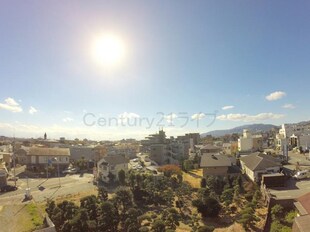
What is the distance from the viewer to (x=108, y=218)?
24766mm

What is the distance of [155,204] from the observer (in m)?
33.0

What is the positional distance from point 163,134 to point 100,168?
94.0 ft

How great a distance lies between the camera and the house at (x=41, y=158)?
56375 mm

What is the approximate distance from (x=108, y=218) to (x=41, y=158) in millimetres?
37464

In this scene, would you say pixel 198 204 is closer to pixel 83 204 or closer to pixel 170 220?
pixel 170 220

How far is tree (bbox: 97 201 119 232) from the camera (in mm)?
24406

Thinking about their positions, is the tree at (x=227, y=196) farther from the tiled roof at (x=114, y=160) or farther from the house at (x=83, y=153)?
the house at (x=83, y=153)

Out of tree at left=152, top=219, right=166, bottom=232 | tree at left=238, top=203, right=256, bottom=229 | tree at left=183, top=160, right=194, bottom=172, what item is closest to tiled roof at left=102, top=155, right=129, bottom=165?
tree at left=183, top=160, right=194, bottom=172

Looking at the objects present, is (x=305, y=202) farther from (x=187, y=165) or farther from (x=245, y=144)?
(x=245, y=144)

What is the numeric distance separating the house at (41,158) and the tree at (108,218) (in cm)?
3437

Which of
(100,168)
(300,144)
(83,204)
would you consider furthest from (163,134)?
(83,204)

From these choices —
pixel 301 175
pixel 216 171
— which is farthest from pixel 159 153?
pixel 301 175

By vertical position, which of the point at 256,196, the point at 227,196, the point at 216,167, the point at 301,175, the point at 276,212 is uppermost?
the point at 216,167

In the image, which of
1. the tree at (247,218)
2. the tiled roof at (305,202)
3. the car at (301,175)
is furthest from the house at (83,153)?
the tiled roof at (305,202)
